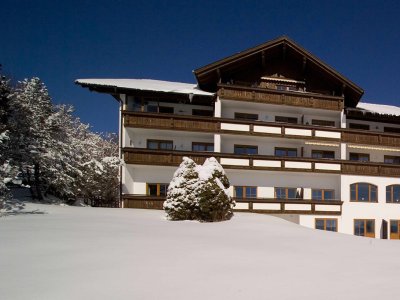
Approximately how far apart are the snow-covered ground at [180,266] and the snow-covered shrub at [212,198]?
3755 mm

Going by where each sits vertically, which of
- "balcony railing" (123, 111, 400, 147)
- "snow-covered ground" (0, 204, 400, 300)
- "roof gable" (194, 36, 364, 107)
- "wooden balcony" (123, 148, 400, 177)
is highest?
"roof gable" (194, 36, 364, 107)

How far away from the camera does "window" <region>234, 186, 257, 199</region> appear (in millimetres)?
21548

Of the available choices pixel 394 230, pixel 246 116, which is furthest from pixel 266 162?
pixel 394 230

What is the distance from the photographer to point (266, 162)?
21484mm

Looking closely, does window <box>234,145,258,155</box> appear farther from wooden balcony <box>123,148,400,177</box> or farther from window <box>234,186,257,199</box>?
window <box>234,186,257,199</box>

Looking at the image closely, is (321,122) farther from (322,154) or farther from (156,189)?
(156,189)

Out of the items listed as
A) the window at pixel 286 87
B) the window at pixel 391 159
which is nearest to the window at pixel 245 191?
the window at pixel 286 87

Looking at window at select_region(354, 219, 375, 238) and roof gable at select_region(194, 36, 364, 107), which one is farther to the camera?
roof gable at select_region(194, 36, 364, 107)

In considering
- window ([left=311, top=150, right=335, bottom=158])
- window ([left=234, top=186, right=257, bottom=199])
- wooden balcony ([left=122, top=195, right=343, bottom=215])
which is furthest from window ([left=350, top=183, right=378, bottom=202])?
window ([left=234, top=186, right=257, bottom=199])

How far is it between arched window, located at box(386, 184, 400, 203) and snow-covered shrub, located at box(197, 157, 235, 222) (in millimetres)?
16593

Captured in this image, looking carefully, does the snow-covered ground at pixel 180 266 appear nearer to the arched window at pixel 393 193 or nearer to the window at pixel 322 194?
the window at pixel 322 194

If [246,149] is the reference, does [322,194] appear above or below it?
below

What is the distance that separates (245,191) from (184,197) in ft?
27.8

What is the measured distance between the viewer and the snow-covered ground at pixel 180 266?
16.3 feet
